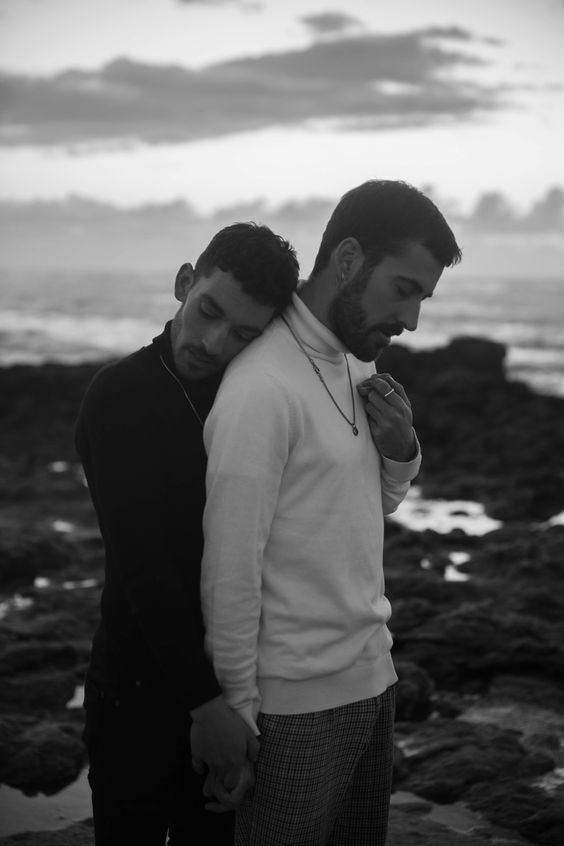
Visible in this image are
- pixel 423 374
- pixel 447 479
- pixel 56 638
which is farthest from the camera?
pixel 423 374

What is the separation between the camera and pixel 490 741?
527 cm

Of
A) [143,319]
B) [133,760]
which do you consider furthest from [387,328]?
[143,319]

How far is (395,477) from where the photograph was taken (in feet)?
9.11

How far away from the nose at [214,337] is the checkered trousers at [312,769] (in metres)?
1.00

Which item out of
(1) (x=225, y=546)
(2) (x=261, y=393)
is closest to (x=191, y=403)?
(2) (x=261, y=393)

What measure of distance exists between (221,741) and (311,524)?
59 cm

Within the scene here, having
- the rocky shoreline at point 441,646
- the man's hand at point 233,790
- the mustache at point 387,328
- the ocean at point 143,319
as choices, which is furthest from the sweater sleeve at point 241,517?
the ocean at point 143,319

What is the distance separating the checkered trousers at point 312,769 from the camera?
2.42m

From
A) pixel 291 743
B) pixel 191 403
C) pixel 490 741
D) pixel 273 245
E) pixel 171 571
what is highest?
pixel 273 245

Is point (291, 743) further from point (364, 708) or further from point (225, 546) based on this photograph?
point (225, 546)

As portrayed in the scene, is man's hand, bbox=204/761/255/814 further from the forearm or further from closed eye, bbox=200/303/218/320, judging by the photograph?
closed eye, bbox=200/303/218/320

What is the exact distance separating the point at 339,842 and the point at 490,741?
2732 millimetres

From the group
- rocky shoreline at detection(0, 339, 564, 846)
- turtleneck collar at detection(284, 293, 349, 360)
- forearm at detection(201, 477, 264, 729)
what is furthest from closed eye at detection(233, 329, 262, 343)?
rocky shoreline at detection(0, 339, 564, 846)

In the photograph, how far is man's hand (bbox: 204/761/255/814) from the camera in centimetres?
236
